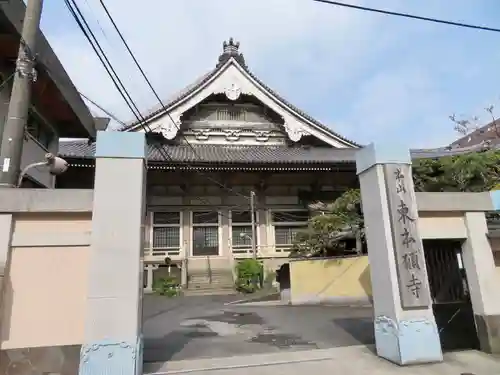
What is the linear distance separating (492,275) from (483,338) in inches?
38.6

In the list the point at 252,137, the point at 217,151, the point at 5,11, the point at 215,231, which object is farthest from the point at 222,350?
the point at 252,137

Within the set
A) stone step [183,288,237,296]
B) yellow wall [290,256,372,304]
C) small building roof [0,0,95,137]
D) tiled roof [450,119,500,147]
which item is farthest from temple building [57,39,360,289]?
tiled roof [450,119,500,147]

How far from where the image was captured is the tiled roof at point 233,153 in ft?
55.9

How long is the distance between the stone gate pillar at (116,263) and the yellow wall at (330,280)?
8.80m

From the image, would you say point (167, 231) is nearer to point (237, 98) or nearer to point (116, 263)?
point (237, 98)

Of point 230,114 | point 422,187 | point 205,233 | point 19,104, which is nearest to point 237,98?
point 230,114

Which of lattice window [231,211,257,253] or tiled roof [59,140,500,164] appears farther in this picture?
lattice window [231,211,257,253]

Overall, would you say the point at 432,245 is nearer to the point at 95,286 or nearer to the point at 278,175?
the point at 95,286

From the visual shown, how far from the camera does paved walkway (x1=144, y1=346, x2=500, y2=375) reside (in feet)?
16.0

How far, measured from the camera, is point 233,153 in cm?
1894

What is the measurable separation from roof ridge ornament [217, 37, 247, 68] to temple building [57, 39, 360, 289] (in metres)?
0.07

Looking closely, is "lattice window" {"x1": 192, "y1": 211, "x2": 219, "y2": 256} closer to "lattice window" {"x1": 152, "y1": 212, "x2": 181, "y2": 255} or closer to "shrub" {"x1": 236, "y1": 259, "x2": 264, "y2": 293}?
"lattice window" {"x1": 152, "y1": 212, "x2": 181, "y2": 255}

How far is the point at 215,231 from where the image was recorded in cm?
1841

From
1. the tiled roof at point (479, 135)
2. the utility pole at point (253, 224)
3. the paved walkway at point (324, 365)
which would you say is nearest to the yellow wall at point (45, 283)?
the paved walkway at point (324, 365)
